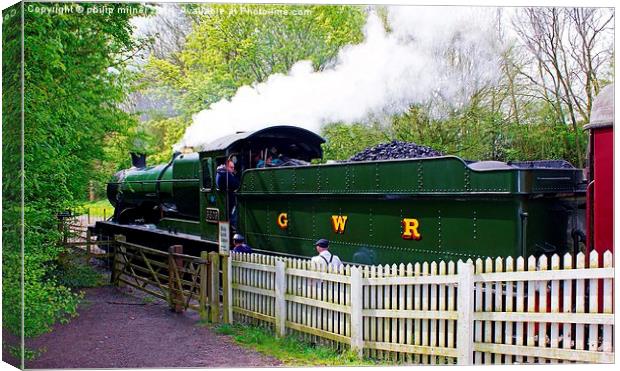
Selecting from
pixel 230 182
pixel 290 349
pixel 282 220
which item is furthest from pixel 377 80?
pixel 290 349

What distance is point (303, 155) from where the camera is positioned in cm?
1094

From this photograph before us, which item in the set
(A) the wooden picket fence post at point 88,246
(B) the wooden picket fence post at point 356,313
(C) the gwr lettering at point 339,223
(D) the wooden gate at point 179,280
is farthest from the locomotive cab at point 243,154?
(B) the wooden picket fence post at point 356,313

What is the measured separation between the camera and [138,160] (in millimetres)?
11289

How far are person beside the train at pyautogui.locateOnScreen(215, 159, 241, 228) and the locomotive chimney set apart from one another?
133 cm

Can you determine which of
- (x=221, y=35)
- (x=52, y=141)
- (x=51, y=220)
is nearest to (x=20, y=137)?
(x=52, y=141)

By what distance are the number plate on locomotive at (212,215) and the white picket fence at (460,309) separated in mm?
3056

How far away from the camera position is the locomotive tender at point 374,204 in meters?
6.74

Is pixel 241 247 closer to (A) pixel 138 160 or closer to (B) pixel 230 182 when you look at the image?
(B) pixel 230 182

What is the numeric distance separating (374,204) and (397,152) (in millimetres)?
855

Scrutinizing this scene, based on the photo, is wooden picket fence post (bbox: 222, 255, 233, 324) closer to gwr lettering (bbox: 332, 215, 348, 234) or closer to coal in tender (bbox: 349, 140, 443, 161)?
gwr lettering (bbox: 332, 215, 348, 234)

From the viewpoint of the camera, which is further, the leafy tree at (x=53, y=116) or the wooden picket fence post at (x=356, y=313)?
the wooden picket fence post at (x=356, y=313)

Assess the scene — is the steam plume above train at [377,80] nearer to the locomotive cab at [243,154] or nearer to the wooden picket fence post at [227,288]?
the locomotive cab at [243,154]

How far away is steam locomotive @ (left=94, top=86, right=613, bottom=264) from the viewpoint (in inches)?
265

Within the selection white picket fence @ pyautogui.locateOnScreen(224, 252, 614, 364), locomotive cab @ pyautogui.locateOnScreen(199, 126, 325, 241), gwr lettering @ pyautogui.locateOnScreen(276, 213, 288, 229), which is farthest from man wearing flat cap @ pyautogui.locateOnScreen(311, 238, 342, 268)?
locomotive cab @ pyautogui.locateOnScreen(199, 126, 325, 241)
